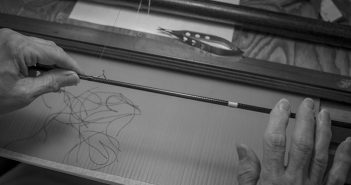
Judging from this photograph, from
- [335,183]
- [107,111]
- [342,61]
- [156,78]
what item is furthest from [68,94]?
[342,61]

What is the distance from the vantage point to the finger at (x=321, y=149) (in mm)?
679

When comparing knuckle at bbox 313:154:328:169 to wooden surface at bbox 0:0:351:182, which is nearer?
knuckle at bbox 313:154:328:169

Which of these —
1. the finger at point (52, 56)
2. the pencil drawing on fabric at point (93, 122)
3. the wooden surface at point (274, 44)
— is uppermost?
the wooden surface at point (274, 44)

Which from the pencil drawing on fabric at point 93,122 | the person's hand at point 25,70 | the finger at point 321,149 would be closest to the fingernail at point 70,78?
the person's hand at point 25,70

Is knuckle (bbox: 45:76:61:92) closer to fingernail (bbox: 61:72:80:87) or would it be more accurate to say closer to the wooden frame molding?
fingernail (bbox: 61:72:80:87)

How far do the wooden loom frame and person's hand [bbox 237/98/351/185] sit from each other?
244 mm

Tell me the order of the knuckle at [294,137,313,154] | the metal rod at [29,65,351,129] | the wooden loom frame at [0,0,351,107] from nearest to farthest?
the knuckle at [294,137,313,154] < the metal rod at [29,65,351,129] < the wooden loom frame at [0,0,351,107]

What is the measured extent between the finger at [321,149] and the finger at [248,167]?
113 mm

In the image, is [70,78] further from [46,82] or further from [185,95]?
[185,95]

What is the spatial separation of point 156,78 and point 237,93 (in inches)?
9.4

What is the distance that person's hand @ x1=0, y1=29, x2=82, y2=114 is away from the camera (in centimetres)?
79

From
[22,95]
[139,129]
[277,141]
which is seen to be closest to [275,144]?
Answer: [277,141]

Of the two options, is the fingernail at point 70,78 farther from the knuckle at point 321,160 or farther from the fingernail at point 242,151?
the knuckle at point 321,160

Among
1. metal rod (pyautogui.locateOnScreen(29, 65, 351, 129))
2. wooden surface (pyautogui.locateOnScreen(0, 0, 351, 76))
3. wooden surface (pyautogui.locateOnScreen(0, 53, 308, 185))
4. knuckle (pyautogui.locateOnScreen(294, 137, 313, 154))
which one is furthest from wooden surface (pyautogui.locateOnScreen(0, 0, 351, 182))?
knuckle (pyautogui.locateOnScreen(294, 137, 313, 154))
